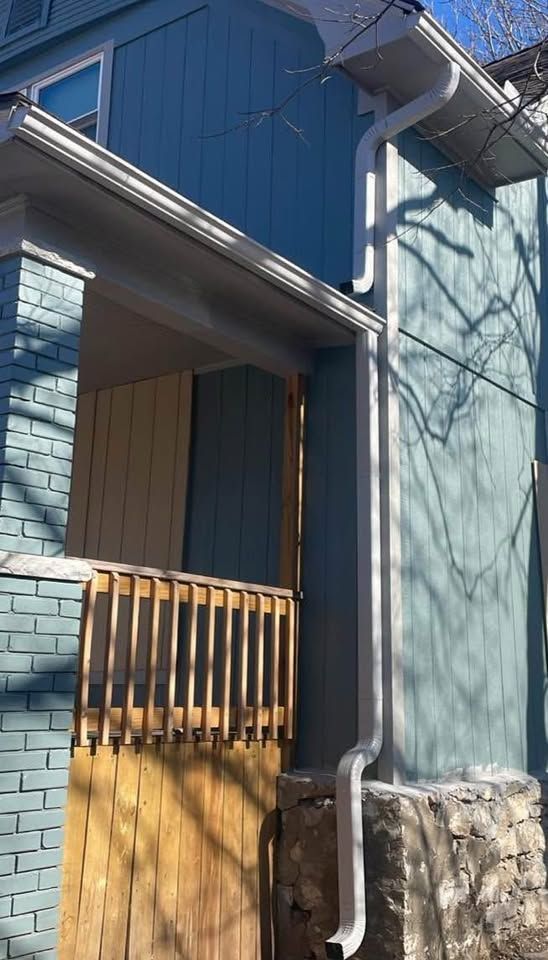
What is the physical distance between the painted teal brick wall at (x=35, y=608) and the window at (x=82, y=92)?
13.3ft

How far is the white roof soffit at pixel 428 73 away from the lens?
206 inches

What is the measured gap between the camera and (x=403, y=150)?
5.75 meters

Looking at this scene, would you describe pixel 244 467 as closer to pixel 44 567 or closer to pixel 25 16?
pixel 44 567

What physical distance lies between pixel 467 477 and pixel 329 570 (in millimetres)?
1292

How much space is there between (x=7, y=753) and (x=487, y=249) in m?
4.69

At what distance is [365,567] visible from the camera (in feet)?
15.8

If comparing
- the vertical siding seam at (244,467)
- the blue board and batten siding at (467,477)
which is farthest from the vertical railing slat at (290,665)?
the vertical siding seam at (244,467)

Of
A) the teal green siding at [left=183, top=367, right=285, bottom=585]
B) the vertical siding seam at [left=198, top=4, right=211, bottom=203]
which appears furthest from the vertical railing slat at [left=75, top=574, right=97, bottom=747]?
the vertical siding seam at [left=198, top=4, right=211, bottom=203]

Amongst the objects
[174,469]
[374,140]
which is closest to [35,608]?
[174,469]

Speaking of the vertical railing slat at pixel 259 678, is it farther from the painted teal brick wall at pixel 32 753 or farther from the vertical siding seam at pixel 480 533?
the vertical siding seam at pixel 480 533

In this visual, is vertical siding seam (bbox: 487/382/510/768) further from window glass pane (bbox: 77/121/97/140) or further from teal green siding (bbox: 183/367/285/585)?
window glass pane (bbox: 77/121/97/140)

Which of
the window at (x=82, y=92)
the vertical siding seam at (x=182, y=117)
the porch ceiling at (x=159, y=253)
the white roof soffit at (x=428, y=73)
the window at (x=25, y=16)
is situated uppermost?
the window at (x=25, y=16)

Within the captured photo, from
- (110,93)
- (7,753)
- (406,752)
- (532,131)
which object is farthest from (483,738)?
(110,93)

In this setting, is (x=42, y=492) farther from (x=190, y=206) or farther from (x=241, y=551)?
(x=241, y=551)
